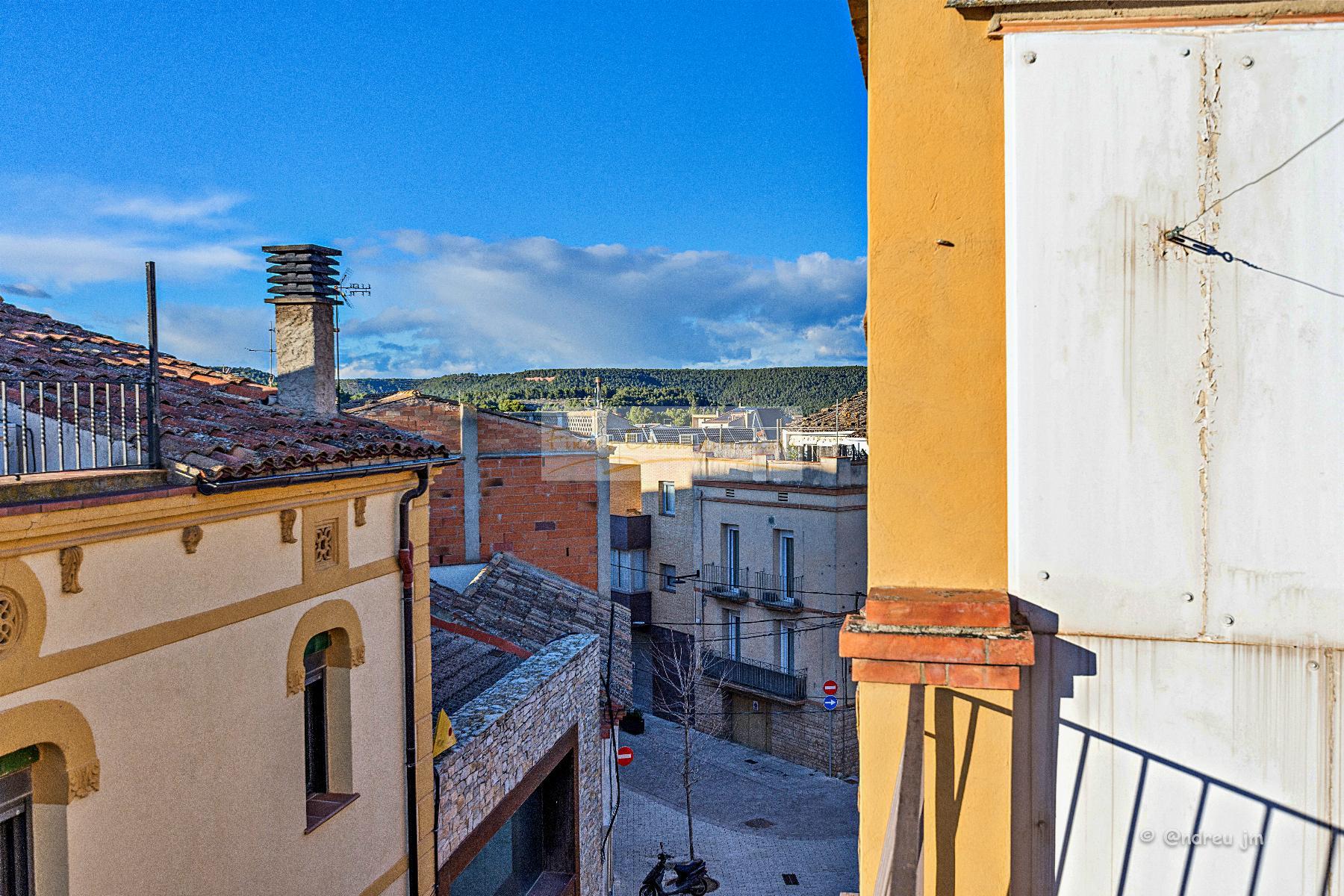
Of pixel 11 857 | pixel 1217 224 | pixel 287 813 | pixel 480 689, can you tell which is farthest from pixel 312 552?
pixel 1217 224

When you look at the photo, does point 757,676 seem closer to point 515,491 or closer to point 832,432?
point 515,491

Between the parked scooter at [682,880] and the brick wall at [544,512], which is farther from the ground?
the brick wall at [544,512]

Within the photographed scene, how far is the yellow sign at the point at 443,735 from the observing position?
8.88 m

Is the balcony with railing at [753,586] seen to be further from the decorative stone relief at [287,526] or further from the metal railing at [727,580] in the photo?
the decorative stone relief at [287,526]

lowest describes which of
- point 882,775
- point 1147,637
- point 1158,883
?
point 1158,883

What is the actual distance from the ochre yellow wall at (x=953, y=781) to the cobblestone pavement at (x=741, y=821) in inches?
578

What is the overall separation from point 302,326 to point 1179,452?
810cm

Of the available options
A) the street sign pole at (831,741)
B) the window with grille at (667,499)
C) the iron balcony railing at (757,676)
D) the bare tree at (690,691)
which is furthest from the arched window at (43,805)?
the window with grille at (667,499)

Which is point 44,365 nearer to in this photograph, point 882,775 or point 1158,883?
point 882,775

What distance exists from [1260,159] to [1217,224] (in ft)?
0.72

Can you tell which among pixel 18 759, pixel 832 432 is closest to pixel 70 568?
pixel 18 759

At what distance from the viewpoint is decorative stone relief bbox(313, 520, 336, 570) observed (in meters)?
6.98

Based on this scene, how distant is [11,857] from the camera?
471 cm

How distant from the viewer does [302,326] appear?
923 centimetres
